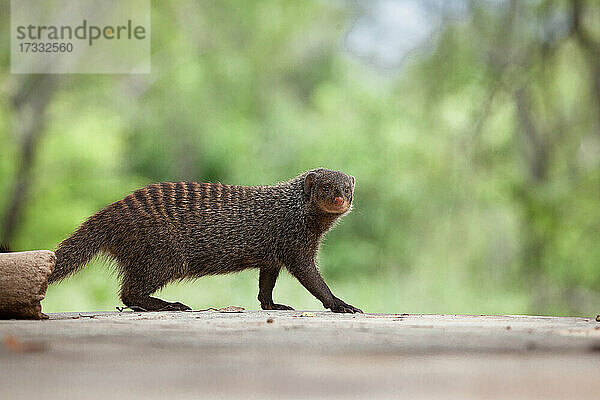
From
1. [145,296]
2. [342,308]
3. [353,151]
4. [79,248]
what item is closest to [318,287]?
[342,308]

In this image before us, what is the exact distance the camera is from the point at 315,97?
1215 cm

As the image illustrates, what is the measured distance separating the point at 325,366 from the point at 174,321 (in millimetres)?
1267

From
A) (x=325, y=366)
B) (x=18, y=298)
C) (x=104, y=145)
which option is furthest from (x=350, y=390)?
(x=104, y=145)

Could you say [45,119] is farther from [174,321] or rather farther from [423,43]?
[174,321]

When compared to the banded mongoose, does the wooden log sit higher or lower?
lower

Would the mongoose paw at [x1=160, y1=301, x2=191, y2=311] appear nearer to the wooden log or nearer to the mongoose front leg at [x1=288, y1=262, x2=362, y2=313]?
the mongoose front leg at [x1=288, y1=262, x2=362, y2=313]

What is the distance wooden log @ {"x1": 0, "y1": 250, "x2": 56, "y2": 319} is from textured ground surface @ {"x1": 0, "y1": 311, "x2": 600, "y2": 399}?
0.11 m

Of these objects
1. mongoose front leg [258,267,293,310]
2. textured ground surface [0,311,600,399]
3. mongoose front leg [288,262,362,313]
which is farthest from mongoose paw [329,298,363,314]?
textured ground surface [0,311,600,399]

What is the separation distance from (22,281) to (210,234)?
4.15 ft

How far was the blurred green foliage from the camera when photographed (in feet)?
29.5

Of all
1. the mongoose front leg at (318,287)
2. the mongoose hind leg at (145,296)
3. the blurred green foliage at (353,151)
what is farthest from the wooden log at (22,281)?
the blurred green foliage at (353,151)

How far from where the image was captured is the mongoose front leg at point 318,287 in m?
4.21

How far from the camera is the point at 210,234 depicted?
14.1ft

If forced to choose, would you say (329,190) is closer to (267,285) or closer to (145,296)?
(267,285)
